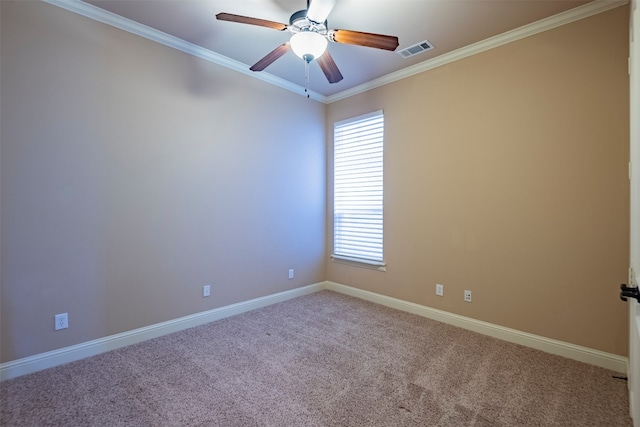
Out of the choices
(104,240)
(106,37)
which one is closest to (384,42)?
(106,37)

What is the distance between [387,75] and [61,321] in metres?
4.06

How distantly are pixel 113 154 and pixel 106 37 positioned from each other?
0.99 m

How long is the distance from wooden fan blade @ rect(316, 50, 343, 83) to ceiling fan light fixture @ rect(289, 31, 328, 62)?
0.61 ft

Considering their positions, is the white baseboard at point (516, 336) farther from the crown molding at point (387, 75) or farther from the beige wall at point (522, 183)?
the crown molding at point (387, 75)

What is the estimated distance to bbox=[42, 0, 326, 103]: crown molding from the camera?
7.96ft

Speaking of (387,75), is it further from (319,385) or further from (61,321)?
(61,321)

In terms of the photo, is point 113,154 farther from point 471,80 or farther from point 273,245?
point 471,80

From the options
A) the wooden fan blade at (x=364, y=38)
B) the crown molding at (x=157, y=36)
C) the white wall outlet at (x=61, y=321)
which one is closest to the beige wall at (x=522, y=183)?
the wooden fan blade at (x=364, y=38)

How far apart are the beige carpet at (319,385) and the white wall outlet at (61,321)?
1.03 ft

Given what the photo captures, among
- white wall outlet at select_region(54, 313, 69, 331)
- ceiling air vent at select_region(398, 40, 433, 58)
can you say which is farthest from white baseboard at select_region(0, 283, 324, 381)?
ceiling air vent at select_region(398, 40, 433, 58)

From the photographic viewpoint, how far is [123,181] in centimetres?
269

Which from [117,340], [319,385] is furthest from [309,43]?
[117,340]

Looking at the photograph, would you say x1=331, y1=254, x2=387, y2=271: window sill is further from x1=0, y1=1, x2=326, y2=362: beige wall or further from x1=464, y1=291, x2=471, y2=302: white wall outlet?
x1=464, y1=291, x2=471, y2=302: white wall outlet

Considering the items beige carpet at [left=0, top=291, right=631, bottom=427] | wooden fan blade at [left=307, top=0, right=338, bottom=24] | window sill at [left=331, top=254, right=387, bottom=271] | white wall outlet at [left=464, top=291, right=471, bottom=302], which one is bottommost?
beige carpet at [left=0, top=291, right=631, bottom=427]
